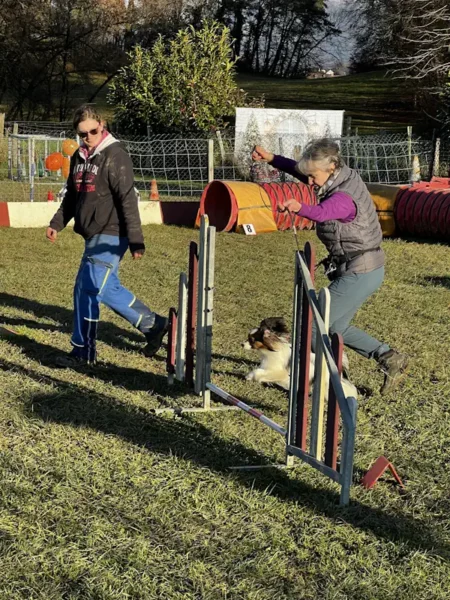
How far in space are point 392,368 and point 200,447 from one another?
1.54 metres

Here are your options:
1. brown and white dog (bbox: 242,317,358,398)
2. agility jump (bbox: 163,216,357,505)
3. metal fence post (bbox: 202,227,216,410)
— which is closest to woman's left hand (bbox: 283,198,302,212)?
agility jump (bbox: 163,216,357,505)

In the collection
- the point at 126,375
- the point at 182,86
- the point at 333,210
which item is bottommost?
the point at 126,375

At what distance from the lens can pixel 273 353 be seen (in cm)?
512

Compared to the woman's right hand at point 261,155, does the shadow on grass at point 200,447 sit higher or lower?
lower

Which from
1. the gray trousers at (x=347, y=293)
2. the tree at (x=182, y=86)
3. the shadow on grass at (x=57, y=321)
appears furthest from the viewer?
the tree at (x=182, y=86)

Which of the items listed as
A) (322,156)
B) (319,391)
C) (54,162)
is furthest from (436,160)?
(319,391)

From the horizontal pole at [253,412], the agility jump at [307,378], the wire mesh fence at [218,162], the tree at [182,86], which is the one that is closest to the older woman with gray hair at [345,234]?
the agility jump at [307,378]

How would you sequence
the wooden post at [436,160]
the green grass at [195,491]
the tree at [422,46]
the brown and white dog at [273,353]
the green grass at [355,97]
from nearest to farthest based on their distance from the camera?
the green grass at [195,491] → the brown and white dog at [273,353] → the wooden post at [436,160] → the tree at [422,46] → the green grass at [355,97]

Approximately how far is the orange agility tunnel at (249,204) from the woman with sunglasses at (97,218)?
7057mm

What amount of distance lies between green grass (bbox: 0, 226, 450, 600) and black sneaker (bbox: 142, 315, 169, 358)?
81 millimetres

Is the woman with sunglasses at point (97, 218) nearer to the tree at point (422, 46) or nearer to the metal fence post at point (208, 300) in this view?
the metal fence post at point (208, 300)

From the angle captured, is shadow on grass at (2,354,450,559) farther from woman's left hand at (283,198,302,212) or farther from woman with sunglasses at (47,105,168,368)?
woman's left hand at (283,198,302,212)

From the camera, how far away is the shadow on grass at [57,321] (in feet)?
20.6

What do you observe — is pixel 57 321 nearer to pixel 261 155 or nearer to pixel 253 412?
pixel 261 155
